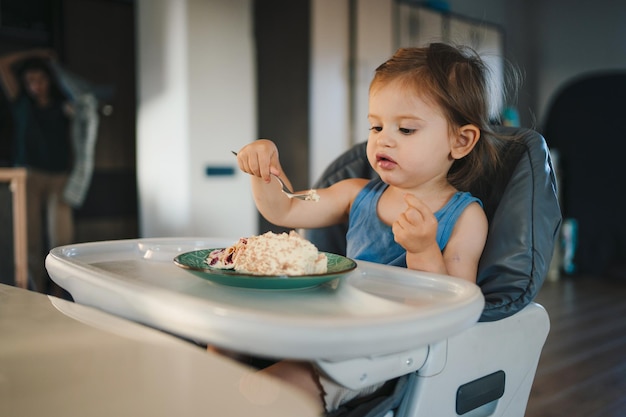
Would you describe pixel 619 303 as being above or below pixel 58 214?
below

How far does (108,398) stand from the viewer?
0.35 m

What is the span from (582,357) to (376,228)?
1569mm

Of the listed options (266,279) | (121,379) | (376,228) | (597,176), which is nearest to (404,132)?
(376,228)

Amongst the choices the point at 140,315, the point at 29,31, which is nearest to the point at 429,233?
the point at 140,315

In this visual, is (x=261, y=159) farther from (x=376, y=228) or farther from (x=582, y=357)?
(x=582, y=357)

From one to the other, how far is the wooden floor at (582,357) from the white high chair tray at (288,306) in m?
1.28

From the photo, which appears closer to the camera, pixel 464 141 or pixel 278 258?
pixel 278 258

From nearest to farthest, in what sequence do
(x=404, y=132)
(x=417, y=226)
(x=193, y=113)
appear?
1. (x=417, y=226)
2. (x=404, y=132)
3. (x=193, y=113)

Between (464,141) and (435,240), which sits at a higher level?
(464,141)

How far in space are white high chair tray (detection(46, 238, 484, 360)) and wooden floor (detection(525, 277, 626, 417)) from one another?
128 centimetres

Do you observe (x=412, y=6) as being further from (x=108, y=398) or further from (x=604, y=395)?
(x=108, y=398)

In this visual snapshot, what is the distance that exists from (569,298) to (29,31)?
3.49 m

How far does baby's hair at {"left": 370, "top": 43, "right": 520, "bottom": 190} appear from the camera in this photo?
1.11 metres

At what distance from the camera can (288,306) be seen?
65 cm
